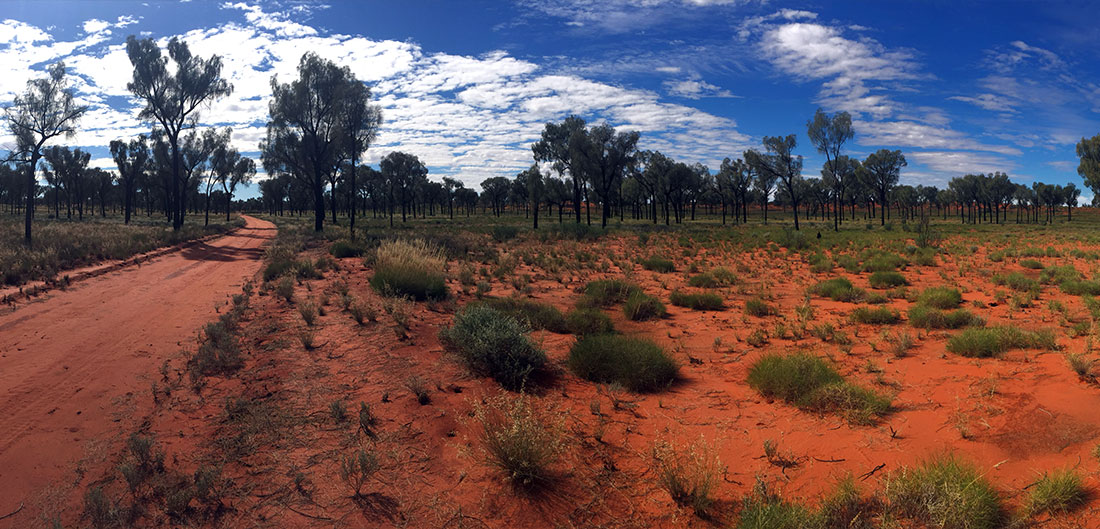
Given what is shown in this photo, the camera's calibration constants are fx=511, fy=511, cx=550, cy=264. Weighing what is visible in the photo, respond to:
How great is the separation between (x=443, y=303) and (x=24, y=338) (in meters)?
6.65

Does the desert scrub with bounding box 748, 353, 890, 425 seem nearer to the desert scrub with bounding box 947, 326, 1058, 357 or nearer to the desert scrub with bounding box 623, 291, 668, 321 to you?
the desert scrub with bounding box 947, 326, 1058, 357

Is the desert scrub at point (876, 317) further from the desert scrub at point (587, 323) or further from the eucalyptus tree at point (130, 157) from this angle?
the eucalyptus tree at point (130, 157)

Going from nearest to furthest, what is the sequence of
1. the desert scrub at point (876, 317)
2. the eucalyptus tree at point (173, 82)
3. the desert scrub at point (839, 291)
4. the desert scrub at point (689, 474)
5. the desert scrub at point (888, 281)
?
the desert scrub at point (689, 474), the desert scrub at point (876, 317), the desert scrub at point (839, 291), the desert scrub at point (888, 281), the eucalyptus tree at point (173, 82)

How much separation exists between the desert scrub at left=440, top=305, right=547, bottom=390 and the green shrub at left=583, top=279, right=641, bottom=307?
527 cm

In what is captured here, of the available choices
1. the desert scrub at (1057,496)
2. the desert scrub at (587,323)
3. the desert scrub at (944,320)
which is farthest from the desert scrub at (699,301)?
the desert scrub at (1057,496)

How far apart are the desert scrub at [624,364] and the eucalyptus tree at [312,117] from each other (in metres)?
33.3

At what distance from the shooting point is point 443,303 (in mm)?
11211

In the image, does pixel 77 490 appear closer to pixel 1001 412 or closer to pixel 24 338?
pixel 24 338

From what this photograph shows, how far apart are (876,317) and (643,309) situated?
4.62 m

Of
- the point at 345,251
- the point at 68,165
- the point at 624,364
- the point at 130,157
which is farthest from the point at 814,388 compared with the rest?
the point at 68,165

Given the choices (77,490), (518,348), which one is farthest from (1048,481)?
(77,490)

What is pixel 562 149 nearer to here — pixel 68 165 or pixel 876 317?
pixel 876 317

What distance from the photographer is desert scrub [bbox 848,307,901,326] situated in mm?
10227

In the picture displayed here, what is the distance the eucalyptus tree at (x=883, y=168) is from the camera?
2520 inches
